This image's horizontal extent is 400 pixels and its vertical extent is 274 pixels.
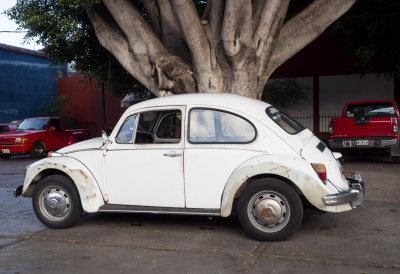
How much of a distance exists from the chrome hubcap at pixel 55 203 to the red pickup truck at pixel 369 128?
8969 mm

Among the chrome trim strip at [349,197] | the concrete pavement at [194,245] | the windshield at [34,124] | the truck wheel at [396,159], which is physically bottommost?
the concrete pavement at [194,245]

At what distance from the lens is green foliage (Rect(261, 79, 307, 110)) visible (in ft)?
71.4

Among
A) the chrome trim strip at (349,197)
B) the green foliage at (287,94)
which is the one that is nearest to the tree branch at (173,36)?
the chrome trim strip at (349,197)

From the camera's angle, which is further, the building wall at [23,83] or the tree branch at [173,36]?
the building wall at [23,83]

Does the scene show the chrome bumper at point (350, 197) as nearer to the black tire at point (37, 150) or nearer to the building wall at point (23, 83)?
the black tire at point (37, 150)

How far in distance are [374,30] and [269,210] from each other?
10.4 metres

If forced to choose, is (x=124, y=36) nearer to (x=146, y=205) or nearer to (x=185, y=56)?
(x=185, y=56)

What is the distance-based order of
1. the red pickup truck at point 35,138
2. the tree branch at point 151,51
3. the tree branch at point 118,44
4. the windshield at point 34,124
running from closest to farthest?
the tree branch at point 151,51 → the tree branch at point 118,44 → the red pickup truck at point 35,138 → the windshield at point 34,124

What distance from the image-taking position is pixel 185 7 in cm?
940

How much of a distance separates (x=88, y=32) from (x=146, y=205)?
8.92 metres

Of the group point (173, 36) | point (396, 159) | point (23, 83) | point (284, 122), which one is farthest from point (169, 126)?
point (23, 83)

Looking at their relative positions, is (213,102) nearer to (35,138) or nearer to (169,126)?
(169,126)

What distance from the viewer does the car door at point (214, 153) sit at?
5906mm

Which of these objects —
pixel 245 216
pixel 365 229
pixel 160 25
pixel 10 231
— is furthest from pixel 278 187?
pixel 160 25
